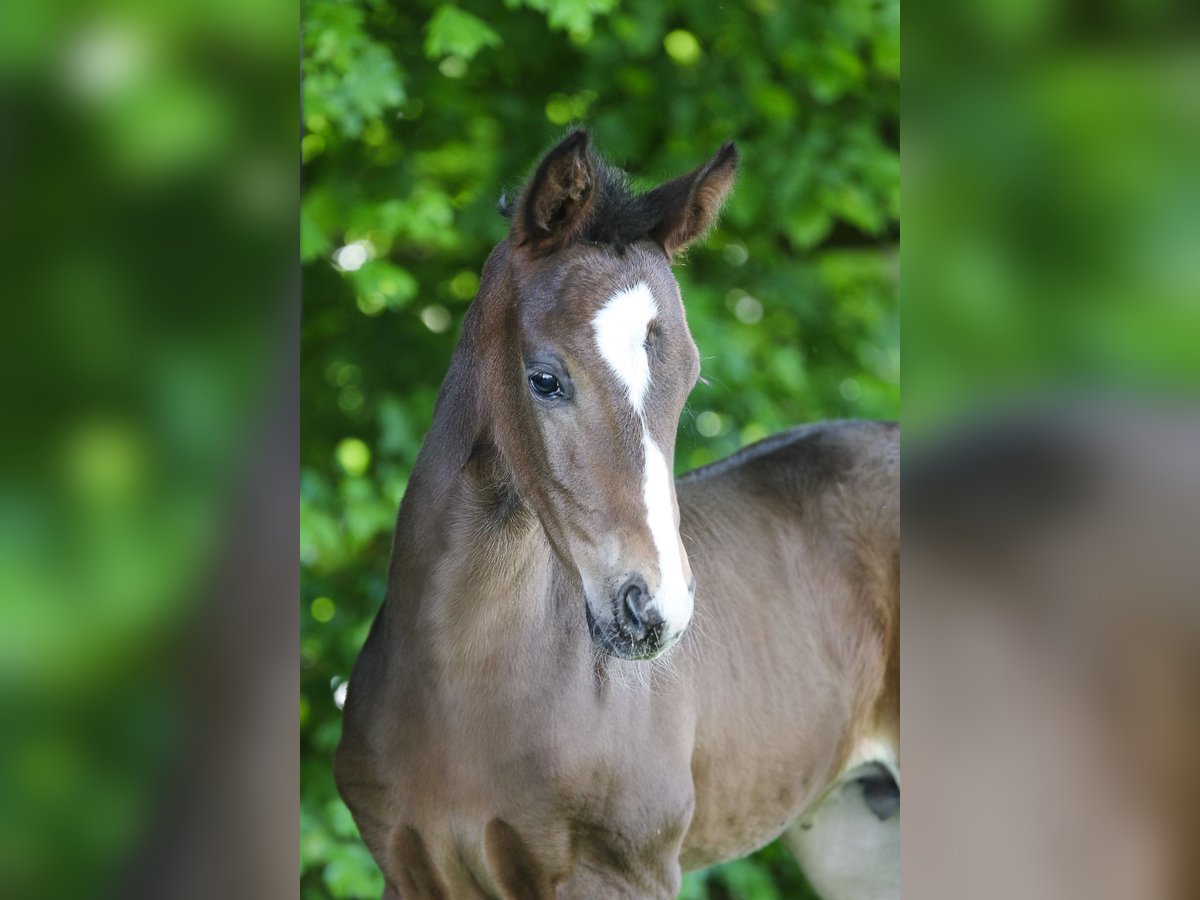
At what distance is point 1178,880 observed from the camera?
0.92 meters

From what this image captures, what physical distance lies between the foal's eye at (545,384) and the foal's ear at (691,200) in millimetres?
234

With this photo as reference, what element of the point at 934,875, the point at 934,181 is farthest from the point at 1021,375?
the point at 934,875

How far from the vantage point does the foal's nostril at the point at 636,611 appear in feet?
4.19

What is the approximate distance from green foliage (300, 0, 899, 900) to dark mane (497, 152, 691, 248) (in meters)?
0.18

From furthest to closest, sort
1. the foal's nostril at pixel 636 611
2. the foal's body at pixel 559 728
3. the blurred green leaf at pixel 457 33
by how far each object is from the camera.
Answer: the blurred green leaf at pixel 457 33, the foal's body at pixel 559 728, the foal's nostril at pixel 636 611

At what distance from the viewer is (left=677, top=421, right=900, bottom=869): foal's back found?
178 centimetres

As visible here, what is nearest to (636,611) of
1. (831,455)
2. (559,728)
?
(559,728)

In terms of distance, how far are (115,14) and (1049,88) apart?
72 centimetres

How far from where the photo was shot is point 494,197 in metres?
1.69

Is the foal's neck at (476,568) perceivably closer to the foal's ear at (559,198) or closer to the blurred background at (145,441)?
the foal's ear at (559,198)

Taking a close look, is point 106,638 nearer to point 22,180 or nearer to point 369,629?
point 22,180

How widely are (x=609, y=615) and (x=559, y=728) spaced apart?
0.31m

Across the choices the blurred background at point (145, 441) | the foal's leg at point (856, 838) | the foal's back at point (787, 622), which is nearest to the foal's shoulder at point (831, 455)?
the foal's back at point (787, 622)

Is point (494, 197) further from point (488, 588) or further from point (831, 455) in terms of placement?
point (831, 455)
